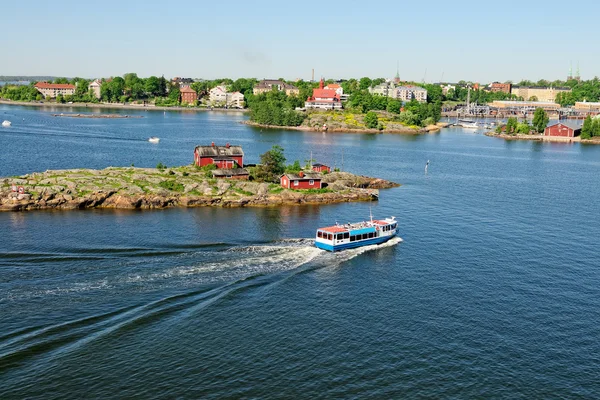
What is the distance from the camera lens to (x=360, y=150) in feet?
554

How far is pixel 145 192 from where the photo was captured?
276ft

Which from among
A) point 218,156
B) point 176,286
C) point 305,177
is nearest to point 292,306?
point 176,286

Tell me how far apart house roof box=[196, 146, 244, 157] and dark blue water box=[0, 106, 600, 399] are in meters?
20.0

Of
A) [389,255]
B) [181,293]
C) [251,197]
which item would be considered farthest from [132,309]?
[251,197]

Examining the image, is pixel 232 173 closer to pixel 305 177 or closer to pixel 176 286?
pixel 305 177

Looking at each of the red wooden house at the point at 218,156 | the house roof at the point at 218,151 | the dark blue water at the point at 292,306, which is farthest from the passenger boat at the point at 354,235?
the house roof at the point at 218,151

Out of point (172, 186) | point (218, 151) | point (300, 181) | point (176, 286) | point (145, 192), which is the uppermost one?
point (218, 151)

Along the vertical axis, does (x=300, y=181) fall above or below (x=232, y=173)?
below

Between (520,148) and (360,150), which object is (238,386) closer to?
(360,150)

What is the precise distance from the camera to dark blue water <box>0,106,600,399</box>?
39.9 meters

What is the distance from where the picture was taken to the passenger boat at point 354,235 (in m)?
66.2

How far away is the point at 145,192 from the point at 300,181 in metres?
25.3

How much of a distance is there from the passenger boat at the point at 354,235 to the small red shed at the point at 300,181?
76.0 feet

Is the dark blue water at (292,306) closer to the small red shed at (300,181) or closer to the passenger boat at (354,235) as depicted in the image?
the passenger boat at (354,235)
